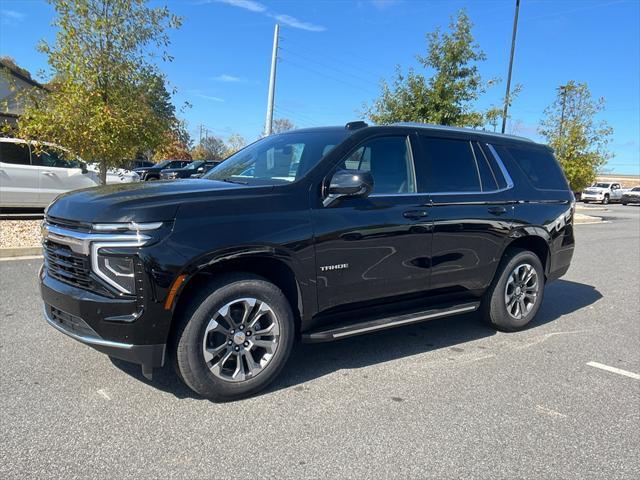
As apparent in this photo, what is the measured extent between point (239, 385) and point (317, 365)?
2.93ft

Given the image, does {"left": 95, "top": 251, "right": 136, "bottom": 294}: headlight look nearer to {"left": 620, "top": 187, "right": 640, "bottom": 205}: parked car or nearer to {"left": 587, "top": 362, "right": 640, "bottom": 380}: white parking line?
{"left": 587, "top": 362, "right": 640, "bottom": 380}: white parking line

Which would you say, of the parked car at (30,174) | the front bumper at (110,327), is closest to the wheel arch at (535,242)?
the front bumper at (110,327)

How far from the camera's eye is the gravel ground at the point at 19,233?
8.66m

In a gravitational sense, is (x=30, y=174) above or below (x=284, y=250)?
above

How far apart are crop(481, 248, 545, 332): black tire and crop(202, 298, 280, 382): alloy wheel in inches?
98.3

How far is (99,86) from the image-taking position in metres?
9.91

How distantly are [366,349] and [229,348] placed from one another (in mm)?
1550

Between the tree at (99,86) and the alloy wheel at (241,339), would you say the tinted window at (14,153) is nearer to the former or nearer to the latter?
the tree at (99,86)

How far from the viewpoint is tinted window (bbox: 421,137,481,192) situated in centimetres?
443

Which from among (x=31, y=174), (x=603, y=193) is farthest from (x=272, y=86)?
(x=603, y=193)

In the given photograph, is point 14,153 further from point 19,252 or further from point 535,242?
point 535,242

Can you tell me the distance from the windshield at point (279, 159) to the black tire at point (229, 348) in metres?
0.84

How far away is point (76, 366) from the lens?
12.7 feet

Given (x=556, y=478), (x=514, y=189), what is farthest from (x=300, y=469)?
(x=514, y=189)
